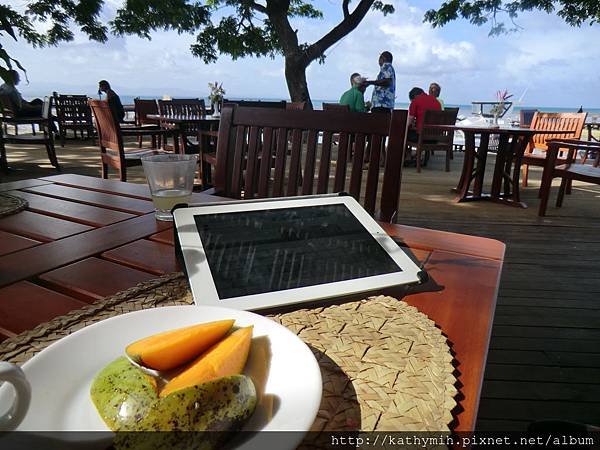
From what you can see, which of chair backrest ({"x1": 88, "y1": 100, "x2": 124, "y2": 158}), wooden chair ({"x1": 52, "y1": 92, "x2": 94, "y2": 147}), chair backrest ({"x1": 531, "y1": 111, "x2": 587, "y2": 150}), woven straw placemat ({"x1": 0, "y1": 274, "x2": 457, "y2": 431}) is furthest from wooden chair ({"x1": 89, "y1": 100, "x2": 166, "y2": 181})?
wooden chair ({"x1": 52, "y1": 92, "x2": 94, "y2": 147})

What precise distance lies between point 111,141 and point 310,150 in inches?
104

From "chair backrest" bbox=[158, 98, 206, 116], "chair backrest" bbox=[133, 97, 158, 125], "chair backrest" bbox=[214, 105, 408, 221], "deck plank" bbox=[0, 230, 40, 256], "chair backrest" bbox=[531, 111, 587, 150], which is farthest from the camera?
"chair backrest" bbox=[133, 97, 158, 125]

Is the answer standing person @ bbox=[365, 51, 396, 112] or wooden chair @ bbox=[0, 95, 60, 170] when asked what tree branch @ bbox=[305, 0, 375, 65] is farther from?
wooden chair @ bbox=[0, 95, 60, 170]

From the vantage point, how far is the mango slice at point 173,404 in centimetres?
25

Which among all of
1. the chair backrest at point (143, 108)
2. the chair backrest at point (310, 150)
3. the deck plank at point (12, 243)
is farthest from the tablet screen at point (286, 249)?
the chair backrest at point (143, 108)

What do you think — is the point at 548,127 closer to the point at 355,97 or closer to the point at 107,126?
the point at 355,97

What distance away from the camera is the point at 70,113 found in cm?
788

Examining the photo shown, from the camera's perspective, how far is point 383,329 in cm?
45

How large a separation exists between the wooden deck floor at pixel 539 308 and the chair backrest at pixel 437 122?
159cm

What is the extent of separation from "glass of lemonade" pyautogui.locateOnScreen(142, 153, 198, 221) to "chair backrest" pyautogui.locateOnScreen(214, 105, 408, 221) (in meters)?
0.41

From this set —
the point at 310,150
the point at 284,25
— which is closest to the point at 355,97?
the point at 284,25

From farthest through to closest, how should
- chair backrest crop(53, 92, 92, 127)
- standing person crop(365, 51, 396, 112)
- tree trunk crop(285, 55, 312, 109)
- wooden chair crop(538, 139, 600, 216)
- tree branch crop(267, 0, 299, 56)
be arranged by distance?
chair backrest crop(53, 92, 92, 127) < tree trunk crop(285, 55, 312, 109) < tree branch crop(267, 0, 299, 56) < standing person crop(365, 51, 396, 112) < wooden chair crop(538, 139, 600, 216)

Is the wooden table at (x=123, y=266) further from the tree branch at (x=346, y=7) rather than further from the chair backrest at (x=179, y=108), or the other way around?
the tree branch at (x=346, y=7)

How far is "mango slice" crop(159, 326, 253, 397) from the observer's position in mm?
309
